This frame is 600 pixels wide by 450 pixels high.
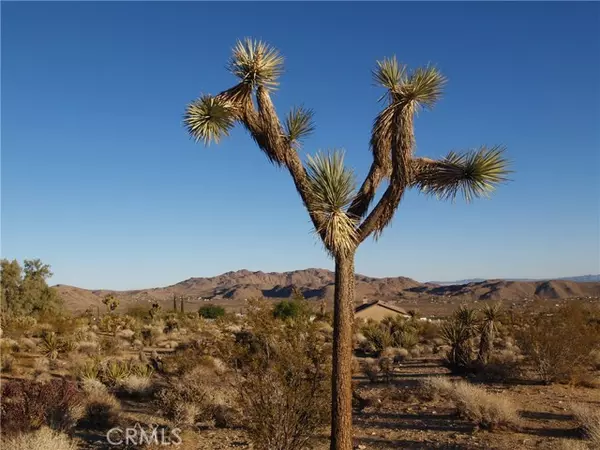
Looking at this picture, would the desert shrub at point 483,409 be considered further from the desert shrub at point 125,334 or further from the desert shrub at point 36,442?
the desert shrub at point 125,334

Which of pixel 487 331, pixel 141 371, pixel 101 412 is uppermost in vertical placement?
pixel 487 331

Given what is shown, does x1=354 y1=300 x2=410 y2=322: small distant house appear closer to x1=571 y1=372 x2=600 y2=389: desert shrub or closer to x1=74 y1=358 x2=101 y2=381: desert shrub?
x1=571 y1=372 x2=600 y2=389: desert shrub

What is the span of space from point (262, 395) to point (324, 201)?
3113 millimetres

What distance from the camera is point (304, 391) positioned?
26.6ft

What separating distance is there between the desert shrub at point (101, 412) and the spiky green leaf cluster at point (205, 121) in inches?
253

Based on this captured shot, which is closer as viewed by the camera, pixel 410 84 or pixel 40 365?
pixel 410 84

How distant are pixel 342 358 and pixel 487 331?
12.0 metres

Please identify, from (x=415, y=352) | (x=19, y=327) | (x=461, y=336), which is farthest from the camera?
(x=19, y=327)

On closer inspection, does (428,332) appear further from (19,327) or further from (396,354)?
(19,327)

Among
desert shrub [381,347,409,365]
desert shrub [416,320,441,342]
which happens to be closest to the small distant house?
desert shrub [416,320,441,342]

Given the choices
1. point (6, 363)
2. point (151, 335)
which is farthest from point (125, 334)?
point (6, 363)

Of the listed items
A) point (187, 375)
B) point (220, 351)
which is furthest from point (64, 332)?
point (220, 351)

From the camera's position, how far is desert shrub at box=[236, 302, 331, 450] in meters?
8.02

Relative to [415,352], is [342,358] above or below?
above
